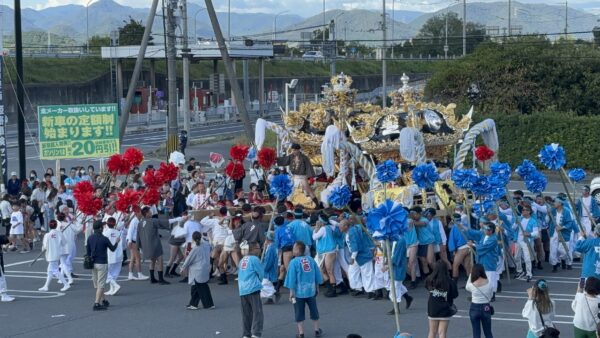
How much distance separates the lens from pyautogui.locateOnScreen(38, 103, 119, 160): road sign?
27.4m

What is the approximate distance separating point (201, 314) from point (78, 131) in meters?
12.8

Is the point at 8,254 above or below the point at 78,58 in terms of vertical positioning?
below

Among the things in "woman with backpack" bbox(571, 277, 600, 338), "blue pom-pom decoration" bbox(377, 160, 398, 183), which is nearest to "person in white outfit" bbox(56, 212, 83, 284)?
"blue pom-pom decoration" bbox(377, 160, 398, 183)

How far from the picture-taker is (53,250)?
18.4 m

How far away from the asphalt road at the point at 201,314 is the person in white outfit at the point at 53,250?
10.2 inches

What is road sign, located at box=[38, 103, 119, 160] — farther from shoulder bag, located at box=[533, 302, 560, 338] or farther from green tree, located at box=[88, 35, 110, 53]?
green tree, located at box=[88, 35, 110, 53]

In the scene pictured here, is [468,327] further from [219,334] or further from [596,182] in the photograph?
[596,182]

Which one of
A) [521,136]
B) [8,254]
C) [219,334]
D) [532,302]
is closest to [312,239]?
[219,334]

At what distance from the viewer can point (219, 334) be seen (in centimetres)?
1489

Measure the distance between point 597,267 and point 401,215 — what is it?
3.49 metres

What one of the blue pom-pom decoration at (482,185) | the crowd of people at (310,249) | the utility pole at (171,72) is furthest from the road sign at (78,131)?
the blue pom-pom decoration at (482,185)

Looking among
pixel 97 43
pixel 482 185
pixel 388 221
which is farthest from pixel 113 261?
pixel 97 43

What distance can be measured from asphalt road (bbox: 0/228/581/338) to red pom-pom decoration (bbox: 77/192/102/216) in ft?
4.65

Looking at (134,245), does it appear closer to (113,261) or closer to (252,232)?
(113,261)
